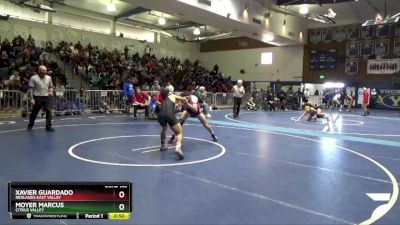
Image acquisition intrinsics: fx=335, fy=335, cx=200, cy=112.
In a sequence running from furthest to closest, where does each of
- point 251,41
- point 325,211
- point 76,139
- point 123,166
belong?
point 251,41, point 76,139, point 123,166, point 325,211

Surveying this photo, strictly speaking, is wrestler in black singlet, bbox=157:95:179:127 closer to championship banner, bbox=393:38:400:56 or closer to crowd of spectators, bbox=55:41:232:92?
crowd of spectators, bbox=55:41:232:92

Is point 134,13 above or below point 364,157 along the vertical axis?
above

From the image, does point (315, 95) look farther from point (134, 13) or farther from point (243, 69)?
point (134, 13)

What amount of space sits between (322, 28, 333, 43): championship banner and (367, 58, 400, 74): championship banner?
3.82 metres

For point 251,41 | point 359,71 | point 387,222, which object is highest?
point 251,41

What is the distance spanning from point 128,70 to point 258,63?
46.9 ft

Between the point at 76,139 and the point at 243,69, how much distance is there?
26933 millimetres

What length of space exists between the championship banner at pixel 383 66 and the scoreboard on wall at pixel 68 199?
92.5 ft

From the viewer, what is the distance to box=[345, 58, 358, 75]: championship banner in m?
27.9

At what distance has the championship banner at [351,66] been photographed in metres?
27.9

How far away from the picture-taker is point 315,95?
29484 mm

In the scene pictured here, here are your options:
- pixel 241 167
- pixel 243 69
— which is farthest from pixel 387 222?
pixel 243 69

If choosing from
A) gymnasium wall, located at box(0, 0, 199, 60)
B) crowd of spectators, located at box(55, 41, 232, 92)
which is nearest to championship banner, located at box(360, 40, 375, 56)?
crowd of spectators, located at box(55, 41, 232, 92)

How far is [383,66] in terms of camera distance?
2653cm
